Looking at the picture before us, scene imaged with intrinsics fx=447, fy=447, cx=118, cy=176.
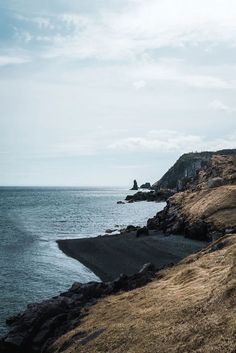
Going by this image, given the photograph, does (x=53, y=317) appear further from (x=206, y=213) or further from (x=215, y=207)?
(x=215, y=207)

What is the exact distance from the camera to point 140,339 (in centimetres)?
2270

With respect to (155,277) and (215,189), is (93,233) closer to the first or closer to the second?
(215,189)

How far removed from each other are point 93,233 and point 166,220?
648 inches

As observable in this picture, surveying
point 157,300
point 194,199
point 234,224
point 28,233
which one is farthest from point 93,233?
point 157,300

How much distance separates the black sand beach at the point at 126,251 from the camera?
5567 cm

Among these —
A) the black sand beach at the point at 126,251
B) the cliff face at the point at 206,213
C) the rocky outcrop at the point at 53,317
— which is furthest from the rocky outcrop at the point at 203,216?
the rocky outcrop at the point at 53,317

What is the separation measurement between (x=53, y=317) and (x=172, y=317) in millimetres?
10389

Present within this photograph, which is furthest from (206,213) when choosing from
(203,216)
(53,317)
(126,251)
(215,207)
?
(53,317)

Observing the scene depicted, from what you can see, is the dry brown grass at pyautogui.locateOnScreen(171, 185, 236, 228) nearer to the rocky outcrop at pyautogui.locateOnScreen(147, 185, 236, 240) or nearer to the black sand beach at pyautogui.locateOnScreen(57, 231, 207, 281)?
the rocky outcrop at pyautogui.locateOnScreen(147, 185, 236, 240)

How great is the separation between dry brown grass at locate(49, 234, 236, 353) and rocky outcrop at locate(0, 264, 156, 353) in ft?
→ 4.49

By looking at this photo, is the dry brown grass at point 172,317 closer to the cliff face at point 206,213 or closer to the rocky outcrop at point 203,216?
the cliff face at point 206,213

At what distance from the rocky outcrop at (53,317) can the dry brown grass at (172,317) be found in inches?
53.8

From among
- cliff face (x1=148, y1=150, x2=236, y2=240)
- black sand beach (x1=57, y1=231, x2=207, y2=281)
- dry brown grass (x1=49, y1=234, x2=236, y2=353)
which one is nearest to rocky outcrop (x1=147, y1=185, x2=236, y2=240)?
cliff face (x1=148, y1=150, x2=236, y2=240)

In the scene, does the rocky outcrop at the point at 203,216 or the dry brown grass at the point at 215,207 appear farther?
the dry brown grass at the point at 215,207
